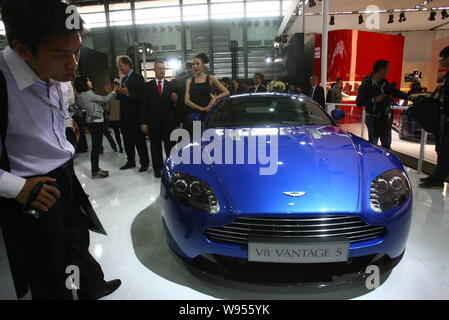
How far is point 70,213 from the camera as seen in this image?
50.5 inches

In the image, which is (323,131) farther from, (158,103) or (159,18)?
(159,18)

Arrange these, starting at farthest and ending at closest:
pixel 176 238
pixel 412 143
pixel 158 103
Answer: pixel 412 143 → pixel 158 103 → pixel 176 238

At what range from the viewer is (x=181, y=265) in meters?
1.64

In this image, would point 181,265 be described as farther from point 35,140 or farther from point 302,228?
point 35,140

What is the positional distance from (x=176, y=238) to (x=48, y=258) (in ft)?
1.94

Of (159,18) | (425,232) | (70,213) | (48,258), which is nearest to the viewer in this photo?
(48,258)

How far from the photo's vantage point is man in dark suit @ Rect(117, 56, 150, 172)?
400cm

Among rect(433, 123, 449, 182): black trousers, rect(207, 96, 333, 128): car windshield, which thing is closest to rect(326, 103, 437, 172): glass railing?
rect(433, 123, 449, 182): black trousers

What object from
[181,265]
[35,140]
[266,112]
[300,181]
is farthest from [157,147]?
[35,140]

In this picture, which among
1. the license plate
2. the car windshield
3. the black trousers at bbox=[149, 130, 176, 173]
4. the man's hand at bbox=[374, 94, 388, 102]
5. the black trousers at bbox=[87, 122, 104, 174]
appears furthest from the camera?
the black trousers at bbox=[87, 122, 104, 174]

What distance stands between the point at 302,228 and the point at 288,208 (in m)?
0.11

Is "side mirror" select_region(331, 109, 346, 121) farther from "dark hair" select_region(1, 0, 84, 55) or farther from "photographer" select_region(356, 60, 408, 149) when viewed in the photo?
"dark hair" select_region(1, 0, 84, 55)

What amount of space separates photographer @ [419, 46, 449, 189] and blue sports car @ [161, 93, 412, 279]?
5.39 feet
